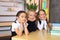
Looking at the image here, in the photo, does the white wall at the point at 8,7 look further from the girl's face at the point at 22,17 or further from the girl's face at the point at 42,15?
the girl's face at the point at 22,17

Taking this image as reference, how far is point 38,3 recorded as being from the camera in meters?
2.02

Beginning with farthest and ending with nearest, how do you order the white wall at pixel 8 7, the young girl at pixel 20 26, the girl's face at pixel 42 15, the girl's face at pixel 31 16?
the white wall at pixel 8 7 → the girl's face at pixel 42 15 → the girl's face at pixel 31 16 → the young girl at pixel 20 26

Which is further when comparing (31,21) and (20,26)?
(31,21)

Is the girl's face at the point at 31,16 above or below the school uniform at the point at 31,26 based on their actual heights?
above

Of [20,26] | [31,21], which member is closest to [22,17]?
[20,26]

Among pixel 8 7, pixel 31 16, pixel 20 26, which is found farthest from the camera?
pixel 8 7

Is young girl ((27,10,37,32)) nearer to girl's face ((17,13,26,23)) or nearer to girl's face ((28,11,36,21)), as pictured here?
girl's face ((28,11,36,21))

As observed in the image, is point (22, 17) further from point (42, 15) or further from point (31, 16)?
point (42, 15)

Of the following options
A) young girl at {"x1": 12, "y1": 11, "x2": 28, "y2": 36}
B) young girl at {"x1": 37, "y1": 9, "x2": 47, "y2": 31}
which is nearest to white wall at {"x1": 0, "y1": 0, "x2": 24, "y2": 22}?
young girl at {"x1": 37, "y1": 9, "x2": 47, "y2": 31}

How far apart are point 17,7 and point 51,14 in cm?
48

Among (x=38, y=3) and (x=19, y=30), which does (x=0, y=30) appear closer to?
(x=38, y=3)

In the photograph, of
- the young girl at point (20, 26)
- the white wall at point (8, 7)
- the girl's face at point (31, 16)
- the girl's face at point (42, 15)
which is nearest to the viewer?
the young girl at point (20, 26)

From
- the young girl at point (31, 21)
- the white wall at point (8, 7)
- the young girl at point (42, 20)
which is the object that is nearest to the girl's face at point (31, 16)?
the young girl at point (31, 21)

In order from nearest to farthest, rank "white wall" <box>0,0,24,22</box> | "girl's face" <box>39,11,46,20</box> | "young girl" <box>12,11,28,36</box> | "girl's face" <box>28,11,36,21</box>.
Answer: "young girl" <box>12,11,28,36</box> < "girl's face" <box>28,11,36,21</box> < "girl's face" <box>39,11,46,20</box> < "white wall" <box>0,0,24,22</box>
